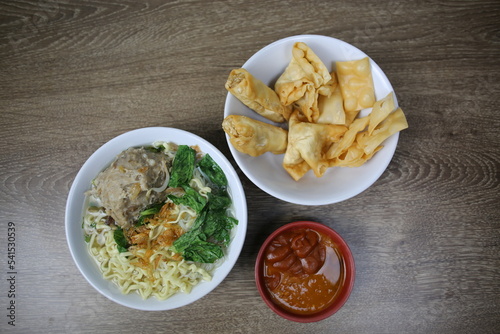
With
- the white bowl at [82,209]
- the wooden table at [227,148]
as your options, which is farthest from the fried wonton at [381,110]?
the white bowl at [82,209]

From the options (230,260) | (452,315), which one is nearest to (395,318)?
(452,315)

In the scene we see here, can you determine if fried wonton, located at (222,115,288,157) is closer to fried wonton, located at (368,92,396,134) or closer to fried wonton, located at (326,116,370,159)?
fried wonton, located at (326,116,370,159)

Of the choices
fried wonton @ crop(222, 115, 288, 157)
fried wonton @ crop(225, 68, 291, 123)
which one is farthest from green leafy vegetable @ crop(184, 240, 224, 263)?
fried wonton @ crop(225, 68, 291, 123)

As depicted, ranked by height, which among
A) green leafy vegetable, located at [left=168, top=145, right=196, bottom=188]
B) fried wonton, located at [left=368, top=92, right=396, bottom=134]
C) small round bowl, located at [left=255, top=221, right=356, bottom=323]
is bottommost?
small round bowl, located at [left=255, top=221, right=356, bottom=323]

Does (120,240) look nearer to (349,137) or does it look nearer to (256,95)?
(256,95)

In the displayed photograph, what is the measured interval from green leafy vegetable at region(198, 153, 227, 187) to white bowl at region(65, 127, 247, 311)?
0.04 meters

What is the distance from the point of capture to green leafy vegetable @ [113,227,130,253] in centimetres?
202

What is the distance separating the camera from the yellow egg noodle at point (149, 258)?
78.9 inches

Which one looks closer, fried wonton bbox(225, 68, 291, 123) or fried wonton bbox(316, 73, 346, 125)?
fried wonton bbox(225, 68, 291, 123)

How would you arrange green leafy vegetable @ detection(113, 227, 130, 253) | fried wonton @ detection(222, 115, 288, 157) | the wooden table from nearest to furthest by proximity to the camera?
1. fried wonton @ detection(222, 115, 288, 157)
2. green leafy vegetable @ detection(113, 227, 130, 253)
3. the wooden table

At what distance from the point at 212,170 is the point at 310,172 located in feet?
1.73

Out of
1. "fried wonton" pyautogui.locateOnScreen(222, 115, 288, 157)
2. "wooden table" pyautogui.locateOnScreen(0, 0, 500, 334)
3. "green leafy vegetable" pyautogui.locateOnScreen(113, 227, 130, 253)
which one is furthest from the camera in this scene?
"wooden table" pyautogui.locateOnScreen(0, 0, 500, 334)

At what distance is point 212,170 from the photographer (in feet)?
6.74

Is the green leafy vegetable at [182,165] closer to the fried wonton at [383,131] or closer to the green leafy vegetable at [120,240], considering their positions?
the green leafy vegetable at [120,240]
